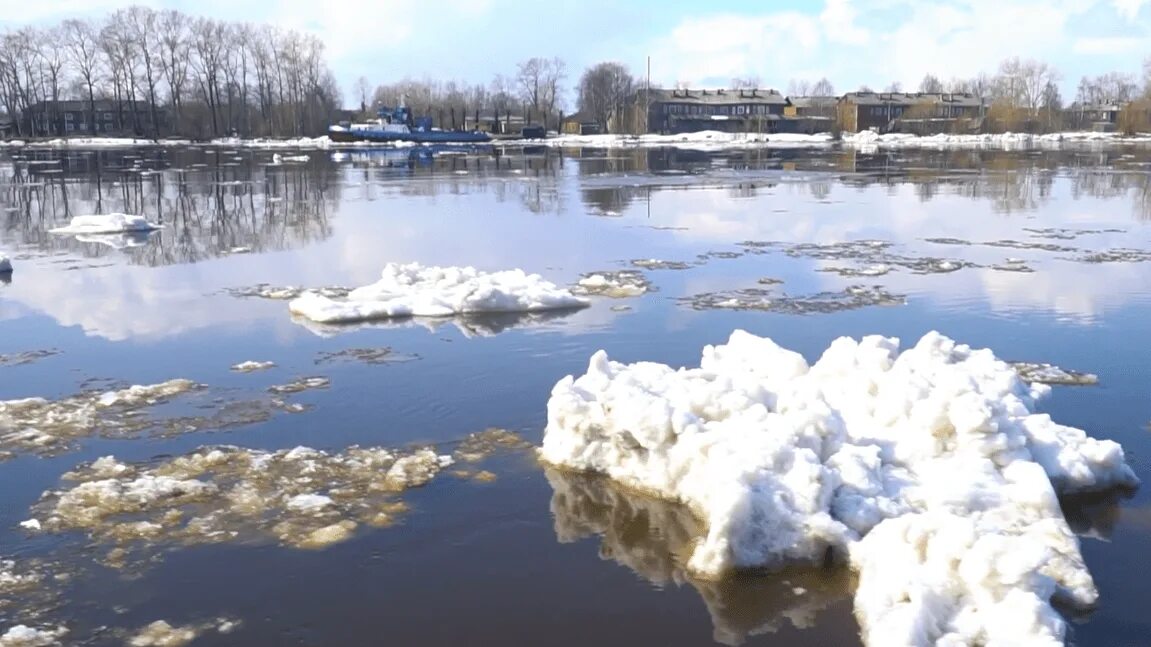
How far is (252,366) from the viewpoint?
10.1 meters

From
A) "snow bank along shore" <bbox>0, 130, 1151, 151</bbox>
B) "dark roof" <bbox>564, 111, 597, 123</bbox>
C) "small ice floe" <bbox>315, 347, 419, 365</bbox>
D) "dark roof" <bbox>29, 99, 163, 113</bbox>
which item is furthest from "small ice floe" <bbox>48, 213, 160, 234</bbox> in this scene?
"dark roof" <bbox>564, 111, 597, 123</bbox>

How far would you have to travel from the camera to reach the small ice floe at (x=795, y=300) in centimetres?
1272

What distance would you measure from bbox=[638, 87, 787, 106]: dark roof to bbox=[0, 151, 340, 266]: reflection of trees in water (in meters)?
89.8

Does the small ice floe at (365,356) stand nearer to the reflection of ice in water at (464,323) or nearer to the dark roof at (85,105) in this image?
the reflection of ice in water at (464,323)

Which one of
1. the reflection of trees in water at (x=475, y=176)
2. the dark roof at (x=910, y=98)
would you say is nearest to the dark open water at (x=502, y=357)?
the reflection of trees in water at (x=475, y=176)

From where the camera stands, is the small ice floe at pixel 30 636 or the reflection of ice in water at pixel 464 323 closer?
the small ice floe at pixel 30 636

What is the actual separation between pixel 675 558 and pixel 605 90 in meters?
120

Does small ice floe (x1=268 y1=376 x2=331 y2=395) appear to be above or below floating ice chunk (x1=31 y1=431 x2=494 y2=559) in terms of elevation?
above

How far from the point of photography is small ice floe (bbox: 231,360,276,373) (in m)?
9.99

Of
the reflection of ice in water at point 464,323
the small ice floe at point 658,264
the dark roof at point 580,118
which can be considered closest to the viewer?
the reflection of ice in water at point 464,323

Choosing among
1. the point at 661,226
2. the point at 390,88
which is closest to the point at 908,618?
the point at 661,226

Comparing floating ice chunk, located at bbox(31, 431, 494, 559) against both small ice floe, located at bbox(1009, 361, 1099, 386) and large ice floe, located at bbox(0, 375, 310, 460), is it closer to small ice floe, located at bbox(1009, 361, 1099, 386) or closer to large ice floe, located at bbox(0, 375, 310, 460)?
large ice floe, located at bbox(0, 375, 310, 460)

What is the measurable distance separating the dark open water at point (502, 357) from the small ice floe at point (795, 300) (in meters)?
0.14

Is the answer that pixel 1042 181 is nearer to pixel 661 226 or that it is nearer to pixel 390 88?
pixel 661 226
